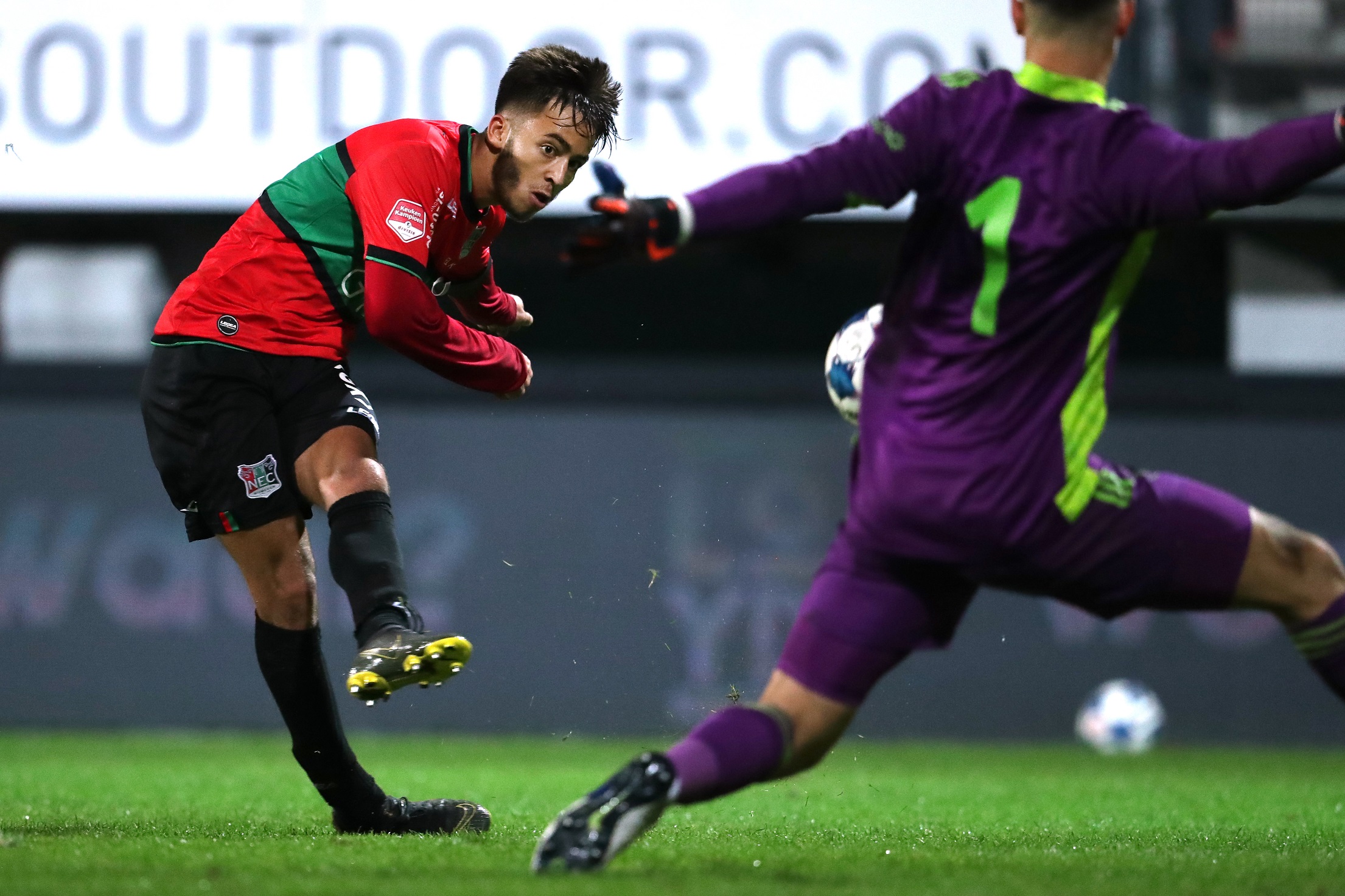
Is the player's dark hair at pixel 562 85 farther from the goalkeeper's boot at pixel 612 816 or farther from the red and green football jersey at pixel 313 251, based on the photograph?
the goalkeeper's boot at pixel 612 816

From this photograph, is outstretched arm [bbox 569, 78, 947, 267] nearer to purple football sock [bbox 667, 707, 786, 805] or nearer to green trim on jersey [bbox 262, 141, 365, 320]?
purple football sock [bbox 667, 707, 786, 805]

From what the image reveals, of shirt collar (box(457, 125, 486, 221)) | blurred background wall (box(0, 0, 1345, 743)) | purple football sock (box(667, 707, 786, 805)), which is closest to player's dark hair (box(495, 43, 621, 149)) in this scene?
shirt collar (box(457, 125, 486, 221))

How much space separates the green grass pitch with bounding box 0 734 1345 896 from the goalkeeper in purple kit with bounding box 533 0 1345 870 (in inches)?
12.7

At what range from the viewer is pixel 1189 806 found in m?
5.33

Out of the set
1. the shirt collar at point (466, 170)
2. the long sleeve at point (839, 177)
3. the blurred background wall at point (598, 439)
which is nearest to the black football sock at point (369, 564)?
the shirt collar at point (466, 170)

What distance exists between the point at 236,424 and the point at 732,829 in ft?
5.47

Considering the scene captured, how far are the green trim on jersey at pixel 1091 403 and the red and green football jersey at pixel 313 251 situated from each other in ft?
5.17

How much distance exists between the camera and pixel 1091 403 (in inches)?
114

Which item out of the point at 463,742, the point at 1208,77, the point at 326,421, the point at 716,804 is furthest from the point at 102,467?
the point at 1208,77

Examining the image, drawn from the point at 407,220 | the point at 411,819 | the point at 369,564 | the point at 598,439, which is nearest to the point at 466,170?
the point at 407,220

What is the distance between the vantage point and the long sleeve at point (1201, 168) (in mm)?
2693

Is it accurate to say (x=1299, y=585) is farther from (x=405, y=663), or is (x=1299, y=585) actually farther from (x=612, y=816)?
(x=405, y=663)

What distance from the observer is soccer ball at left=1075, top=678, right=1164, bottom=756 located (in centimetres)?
915

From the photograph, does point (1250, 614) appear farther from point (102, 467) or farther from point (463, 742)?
point (102, 467)
